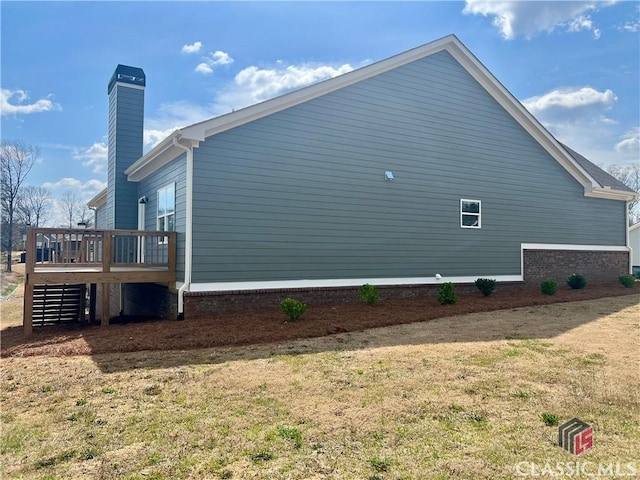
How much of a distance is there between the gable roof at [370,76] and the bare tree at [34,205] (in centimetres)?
3640

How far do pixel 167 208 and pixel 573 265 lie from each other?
13.5m

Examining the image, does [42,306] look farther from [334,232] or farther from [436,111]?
[436,111]

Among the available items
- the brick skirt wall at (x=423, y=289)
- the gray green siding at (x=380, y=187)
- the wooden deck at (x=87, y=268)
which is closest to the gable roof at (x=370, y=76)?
the gray green siding at (x=380, y=187)

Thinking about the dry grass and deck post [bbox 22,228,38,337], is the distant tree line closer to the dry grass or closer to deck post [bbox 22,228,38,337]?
deck post [bbox 22,228,38,337]

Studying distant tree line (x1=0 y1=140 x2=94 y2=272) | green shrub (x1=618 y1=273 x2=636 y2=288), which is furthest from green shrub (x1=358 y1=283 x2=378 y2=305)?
distant tree line (x1=0 y1=140 x2=94 y2=272)

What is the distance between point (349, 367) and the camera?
5348 mm

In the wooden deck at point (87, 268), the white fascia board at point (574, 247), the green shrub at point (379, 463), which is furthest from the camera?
the white fascia board at point (574, 247)

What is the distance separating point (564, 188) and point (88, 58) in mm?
16703

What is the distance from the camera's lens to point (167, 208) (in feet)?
33.2

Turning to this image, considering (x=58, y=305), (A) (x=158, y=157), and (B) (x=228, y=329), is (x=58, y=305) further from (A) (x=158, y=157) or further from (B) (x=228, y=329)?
(B) (x=228, y=329)

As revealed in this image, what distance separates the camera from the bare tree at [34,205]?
40875 millimetres

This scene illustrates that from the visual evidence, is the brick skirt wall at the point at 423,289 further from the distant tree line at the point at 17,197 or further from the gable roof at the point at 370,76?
the distant tree line at the point at 17,197

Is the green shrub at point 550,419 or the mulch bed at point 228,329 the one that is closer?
the green shrub at point 550,419

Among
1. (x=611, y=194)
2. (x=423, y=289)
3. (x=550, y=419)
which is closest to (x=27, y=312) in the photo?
(x=550, y=419)
